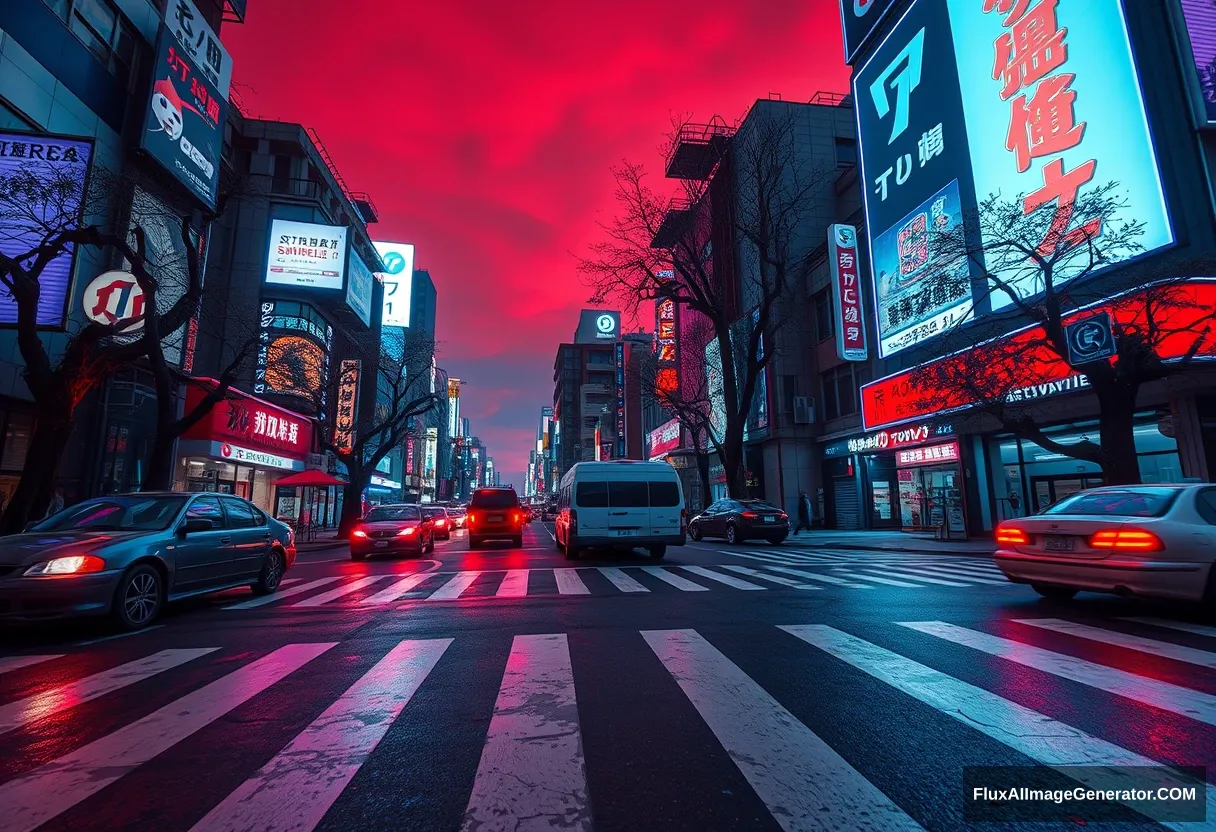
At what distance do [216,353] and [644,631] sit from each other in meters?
35.5

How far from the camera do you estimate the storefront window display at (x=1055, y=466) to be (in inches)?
672

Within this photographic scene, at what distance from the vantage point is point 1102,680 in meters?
4.16

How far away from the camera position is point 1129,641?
17.5ft

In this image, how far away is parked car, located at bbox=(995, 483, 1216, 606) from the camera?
19.5ft

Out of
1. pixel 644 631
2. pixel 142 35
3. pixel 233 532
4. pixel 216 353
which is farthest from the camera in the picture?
pixel 216 353

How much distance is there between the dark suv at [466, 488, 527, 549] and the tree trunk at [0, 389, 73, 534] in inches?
442

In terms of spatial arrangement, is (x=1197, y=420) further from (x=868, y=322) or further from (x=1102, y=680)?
(x=1102, y=680)

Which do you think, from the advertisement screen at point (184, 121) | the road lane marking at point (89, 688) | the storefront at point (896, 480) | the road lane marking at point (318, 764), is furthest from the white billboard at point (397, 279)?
the road lane marking at point (318, 764)

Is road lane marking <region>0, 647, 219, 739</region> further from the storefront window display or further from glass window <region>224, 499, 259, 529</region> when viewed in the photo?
the storefront window display

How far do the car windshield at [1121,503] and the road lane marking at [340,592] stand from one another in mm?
10123

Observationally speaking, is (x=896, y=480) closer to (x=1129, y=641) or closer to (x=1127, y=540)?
(x=1127, y=540)

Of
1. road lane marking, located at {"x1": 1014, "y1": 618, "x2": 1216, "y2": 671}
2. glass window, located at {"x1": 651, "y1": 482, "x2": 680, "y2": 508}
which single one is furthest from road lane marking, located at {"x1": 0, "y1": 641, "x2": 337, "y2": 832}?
glass window, located at {"x1": 651, "y1": 482, "x2": 680, "y2": 508}

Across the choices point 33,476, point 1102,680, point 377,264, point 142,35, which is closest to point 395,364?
point 142,35

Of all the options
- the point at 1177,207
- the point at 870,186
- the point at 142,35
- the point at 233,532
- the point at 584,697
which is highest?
the point at 142,35
